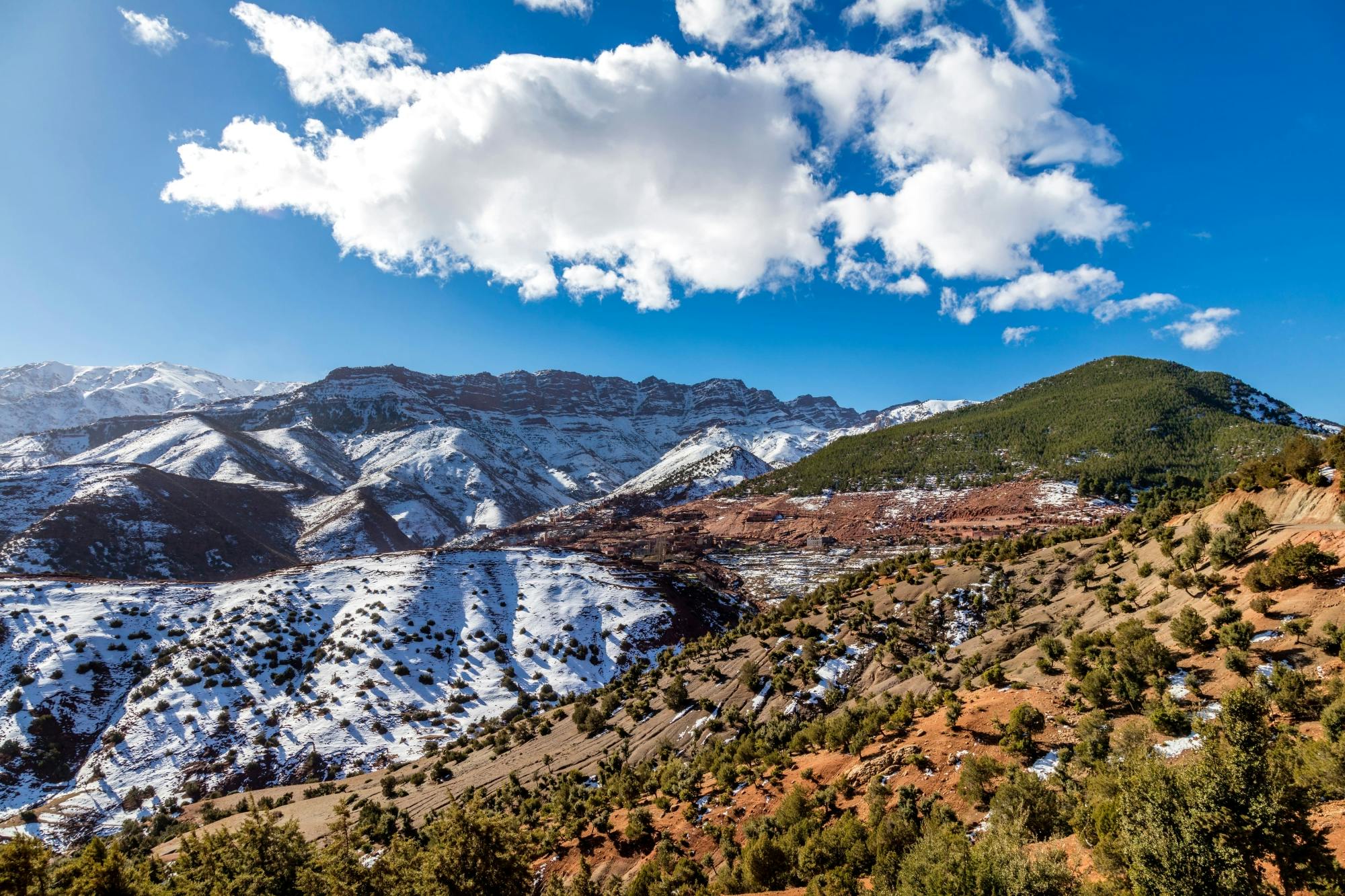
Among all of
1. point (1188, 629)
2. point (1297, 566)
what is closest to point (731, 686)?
point (1188, 629)

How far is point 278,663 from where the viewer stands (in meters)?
38.5

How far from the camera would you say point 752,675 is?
94.7 feet

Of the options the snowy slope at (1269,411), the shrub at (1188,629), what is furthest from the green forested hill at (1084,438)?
the shrub at (1188,629)

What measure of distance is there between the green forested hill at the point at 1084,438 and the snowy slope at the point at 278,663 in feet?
189

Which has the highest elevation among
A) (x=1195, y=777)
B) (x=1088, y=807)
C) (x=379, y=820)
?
(x=1195, y=777)

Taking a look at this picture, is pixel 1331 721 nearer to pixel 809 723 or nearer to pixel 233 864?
pixel 809 723

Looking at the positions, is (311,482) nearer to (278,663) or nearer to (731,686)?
(278,663)

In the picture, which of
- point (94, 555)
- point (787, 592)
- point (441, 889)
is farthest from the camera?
point (94, 555)

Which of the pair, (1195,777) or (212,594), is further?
(212,594)

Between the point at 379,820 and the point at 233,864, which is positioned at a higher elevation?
the point at 233,864

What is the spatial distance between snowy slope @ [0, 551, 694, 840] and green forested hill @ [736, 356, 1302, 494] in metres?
57.7

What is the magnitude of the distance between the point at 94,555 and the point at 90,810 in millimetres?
76436

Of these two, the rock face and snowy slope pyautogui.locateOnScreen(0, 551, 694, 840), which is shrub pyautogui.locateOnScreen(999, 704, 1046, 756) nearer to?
snowy slope pyautogui.locateOnScreen(0, 551, 694, 840)

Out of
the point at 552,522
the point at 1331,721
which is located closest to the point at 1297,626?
the point at 1331,721
